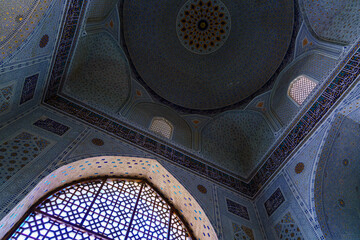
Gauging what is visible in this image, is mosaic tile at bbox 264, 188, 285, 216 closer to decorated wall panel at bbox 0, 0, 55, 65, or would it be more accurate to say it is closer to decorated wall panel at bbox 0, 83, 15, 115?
decorated wall panel at bbox 0, 83, 15, 115

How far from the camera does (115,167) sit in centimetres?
529

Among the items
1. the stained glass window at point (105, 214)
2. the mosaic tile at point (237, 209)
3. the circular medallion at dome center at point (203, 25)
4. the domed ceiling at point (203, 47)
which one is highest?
the circular medallion at dome center at point (203, 25)

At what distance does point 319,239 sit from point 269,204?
1.43m

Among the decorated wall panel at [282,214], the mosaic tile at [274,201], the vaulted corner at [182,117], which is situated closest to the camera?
the vaulted corner at [182,117]

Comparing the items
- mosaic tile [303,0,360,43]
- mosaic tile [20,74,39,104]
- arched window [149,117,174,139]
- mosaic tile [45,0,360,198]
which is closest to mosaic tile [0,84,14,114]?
mosaic tile [20,74,39,104]

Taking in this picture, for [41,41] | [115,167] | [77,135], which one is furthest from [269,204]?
[41,41]

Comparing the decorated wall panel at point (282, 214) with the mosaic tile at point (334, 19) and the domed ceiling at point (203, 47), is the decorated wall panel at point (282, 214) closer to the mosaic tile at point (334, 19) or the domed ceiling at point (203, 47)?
the domed ceiling at point (203, 47)

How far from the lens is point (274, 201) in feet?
17.8

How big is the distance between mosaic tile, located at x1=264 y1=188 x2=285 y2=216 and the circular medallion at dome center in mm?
5085

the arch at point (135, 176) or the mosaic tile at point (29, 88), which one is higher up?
the mosaic tile at point (29, 88)

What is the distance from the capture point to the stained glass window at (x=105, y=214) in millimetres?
3912

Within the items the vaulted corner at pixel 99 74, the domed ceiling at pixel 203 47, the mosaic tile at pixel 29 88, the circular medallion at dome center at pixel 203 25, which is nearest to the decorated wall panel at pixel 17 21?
the mosaic tile at pixel 29 88

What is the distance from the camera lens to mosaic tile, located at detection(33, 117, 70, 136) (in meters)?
4.73

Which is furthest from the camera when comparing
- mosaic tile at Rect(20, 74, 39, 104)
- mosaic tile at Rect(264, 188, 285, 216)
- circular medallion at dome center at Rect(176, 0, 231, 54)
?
circular medallion at dome center at Rect(176, 0, 231, 54)
